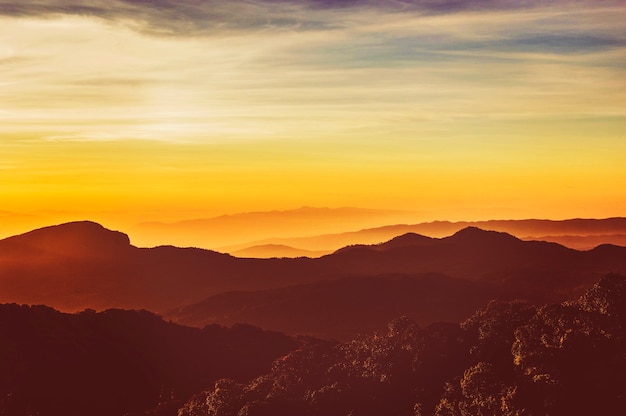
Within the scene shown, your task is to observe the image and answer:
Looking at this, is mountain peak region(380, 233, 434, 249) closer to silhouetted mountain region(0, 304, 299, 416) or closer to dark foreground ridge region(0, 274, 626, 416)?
silhouetted mountain region(0, 304, 299, 416)

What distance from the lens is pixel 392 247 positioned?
18050cm

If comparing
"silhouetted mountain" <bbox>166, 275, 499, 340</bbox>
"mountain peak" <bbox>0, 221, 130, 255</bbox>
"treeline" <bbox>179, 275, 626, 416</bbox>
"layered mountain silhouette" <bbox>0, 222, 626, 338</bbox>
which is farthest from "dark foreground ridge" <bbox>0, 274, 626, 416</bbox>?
"mountain peak" <bbox>0, 221, 130, 255</bbox>

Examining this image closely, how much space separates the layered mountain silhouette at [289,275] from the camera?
391 feet

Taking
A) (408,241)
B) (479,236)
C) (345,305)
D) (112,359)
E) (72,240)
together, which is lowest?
(345,305)

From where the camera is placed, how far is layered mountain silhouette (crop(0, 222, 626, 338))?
4692 inches

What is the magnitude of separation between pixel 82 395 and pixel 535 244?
136 metres

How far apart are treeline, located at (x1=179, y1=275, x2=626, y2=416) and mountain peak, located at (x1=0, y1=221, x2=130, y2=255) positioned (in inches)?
5699

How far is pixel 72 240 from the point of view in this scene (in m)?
192

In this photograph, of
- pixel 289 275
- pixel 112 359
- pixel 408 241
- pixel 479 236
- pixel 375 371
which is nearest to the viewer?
pixel 375 371

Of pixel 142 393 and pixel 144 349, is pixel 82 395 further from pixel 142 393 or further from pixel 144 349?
pixel 144 349

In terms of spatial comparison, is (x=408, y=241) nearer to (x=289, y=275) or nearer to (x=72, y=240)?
(x=289, y=275)

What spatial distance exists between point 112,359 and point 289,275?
90.1m

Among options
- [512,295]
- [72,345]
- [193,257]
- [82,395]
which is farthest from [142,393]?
[193,257]

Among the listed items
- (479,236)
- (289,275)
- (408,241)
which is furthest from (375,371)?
(408,241)
